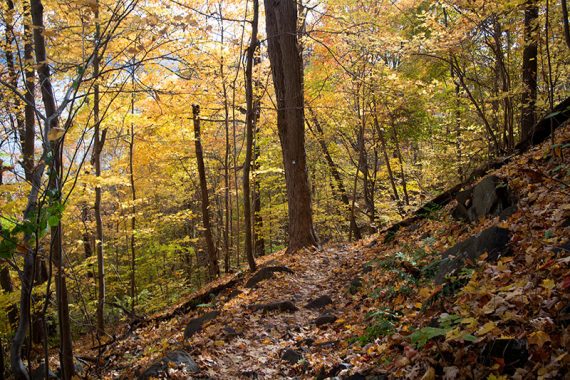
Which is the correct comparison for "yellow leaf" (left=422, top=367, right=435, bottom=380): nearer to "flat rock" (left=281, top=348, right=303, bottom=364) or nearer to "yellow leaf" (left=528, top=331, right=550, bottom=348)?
"yellow leaf" (left=528, top=331, right=550, bottom=348)

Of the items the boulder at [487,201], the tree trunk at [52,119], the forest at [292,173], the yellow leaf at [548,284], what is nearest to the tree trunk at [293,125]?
the forest at [292,173]

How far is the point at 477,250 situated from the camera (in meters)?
4.37

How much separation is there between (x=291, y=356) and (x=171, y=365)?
1.37 m

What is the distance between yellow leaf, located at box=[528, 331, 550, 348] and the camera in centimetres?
247

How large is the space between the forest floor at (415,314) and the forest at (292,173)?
29 millimetres

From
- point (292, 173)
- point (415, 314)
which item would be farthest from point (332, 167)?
point (415, 314)

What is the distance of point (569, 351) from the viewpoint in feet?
7.59

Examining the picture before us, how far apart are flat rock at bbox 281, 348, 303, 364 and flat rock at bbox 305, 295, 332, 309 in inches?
65.3

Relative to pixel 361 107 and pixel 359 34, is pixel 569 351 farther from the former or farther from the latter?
pixel 361 107

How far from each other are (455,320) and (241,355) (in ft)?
10.2

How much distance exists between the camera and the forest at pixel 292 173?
3.26 m

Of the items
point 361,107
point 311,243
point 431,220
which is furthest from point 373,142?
point 431,220

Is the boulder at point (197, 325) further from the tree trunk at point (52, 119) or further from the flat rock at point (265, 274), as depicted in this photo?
the tree trunk at point (52, 119)

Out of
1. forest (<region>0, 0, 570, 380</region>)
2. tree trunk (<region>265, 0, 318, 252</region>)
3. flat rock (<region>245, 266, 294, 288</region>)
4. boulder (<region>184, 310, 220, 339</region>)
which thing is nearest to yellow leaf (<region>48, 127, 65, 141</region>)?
forest (<region>0, 0, 570, 380</region>)
